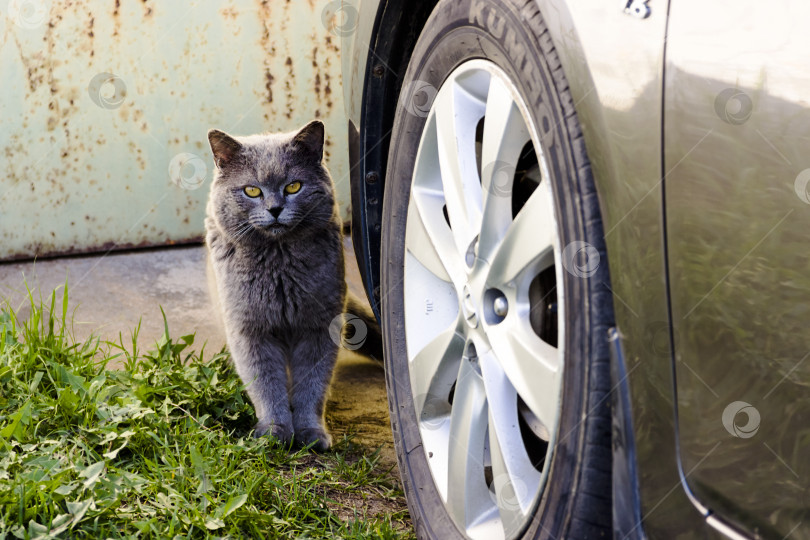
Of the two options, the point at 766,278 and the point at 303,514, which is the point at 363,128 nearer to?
→ the point at 303,514

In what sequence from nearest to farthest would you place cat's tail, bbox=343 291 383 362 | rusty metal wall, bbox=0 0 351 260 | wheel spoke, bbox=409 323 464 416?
1. wheel spoke, bbox=409 323 464 416
2. cat's tail, bbox=343 291 383 362
3. rusty metal wall, bbox=0 0 351 260

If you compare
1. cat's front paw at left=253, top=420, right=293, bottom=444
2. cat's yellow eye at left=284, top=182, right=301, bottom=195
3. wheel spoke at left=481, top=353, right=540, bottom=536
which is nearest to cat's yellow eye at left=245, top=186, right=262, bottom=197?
cat's yellow eye at left=284, top=182, right=301, bottom=195

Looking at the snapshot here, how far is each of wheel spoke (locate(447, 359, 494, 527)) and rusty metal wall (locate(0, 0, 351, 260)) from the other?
8.35 feet

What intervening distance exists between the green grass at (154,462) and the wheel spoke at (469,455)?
1.37 feet

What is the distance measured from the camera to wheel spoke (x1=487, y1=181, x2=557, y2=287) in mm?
1433

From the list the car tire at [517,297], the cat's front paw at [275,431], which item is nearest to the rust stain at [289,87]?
the cat's front paw at [275,431]

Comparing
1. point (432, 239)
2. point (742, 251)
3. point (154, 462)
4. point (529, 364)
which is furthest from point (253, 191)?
point (742, 251)

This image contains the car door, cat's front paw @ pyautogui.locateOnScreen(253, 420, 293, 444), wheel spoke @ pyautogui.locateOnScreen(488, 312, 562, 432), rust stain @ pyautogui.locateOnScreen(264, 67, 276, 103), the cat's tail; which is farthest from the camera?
rust stain @ pyautogui.locateOnScreen(264, 67, 276, 103)

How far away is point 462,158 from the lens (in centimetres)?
179

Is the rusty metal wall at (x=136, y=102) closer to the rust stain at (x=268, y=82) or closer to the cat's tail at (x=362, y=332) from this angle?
the rust stain at (x=268, y=82)

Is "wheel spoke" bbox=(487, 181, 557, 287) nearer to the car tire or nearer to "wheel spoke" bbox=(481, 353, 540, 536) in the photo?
the car tire

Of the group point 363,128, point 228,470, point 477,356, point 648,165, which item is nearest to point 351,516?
point 228,470

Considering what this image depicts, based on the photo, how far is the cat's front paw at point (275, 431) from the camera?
2.70 m

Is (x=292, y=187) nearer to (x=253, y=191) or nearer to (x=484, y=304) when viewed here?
(x=253, y=191)
